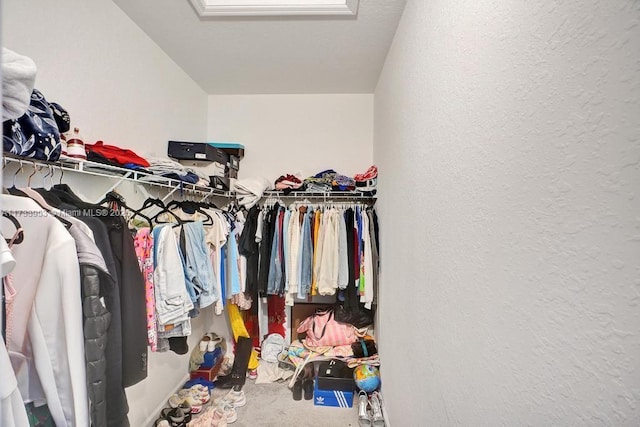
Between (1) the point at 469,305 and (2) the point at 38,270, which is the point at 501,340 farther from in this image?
(2) the point at 38,270

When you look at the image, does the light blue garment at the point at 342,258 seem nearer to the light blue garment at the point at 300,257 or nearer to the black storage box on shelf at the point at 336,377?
the light blue garment at the point at 300,257

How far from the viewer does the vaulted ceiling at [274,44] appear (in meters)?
1.52

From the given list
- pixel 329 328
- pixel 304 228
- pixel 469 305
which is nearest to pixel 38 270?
pixel 469 305

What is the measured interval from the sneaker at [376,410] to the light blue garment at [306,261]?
2.83ft

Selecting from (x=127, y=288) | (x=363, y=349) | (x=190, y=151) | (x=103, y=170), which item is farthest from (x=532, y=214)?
(x=190, y=151)

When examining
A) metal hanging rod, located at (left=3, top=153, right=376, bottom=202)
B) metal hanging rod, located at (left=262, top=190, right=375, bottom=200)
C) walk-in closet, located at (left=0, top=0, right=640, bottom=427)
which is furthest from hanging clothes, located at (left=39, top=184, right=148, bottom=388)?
metal hanging rod, located at (left=262, top=190, right=375, bottom=200)

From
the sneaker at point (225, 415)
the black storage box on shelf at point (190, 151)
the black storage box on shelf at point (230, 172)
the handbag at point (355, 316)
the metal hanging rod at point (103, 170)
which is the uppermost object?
the black storage box on shelf at point (190, 151)

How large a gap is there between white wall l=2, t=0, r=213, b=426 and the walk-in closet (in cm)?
1

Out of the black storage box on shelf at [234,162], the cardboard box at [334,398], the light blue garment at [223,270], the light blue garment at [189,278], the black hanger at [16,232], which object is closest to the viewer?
the black hanger at [16,232]

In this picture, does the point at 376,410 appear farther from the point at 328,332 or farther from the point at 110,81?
the point at 110,81

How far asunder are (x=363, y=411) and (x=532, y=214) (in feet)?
6.18

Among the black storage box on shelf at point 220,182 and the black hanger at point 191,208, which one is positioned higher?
the black storage box on shelf at point 220,182

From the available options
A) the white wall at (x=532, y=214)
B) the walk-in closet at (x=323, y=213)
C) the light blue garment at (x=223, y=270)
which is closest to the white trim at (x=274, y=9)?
the walk-in closet at (x=323, y=213)

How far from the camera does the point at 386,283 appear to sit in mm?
1784
